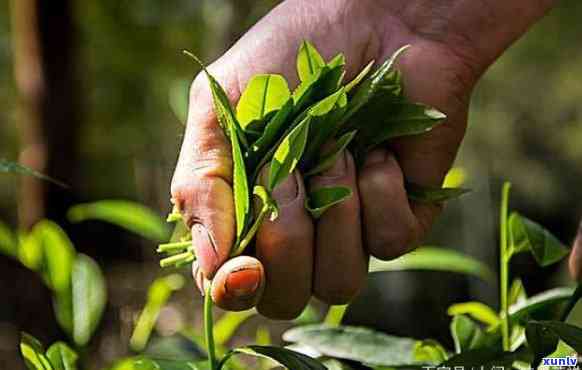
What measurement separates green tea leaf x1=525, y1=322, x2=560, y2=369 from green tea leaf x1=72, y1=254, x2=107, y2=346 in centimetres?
32

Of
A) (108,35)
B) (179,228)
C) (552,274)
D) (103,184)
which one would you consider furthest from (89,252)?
(103,184)

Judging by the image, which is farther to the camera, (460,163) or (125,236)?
(125,236)

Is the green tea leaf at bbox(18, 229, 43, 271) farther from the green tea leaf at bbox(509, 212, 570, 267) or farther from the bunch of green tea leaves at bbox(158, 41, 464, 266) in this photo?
the green tea leaf at bbox(509, 212, 570, 267)

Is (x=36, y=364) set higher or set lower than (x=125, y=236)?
higher

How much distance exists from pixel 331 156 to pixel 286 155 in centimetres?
6

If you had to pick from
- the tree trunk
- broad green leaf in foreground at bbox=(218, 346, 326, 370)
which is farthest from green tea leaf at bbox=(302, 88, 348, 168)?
the tree trunk

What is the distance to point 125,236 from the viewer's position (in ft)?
19.7

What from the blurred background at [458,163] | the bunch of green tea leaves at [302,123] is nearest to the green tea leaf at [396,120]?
the bunch of green tea leaves at [302,123]

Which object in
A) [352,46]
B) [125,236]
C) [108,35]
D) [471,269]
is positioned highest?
[352,46]

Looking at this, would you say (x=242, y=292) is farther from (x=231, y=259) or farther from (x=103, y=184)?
(x=103, y=184)

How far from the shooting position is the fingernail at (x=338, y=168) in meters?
0.55

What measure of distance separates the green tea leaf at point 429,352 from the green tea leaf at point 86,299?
23 centimetres

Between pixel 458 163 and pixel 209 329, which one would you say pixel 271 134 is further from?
pixel 458 163

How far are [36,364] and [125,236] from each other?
5581mm
